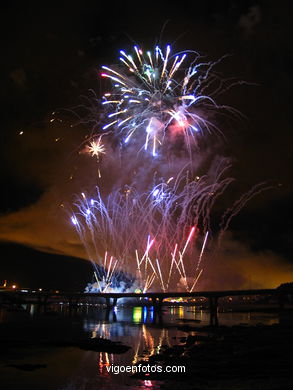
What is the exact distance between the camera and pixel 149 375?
25.6m

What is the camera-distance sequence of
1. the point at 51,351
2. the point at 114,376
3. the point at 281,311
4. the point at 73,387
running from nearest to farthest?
the point at 73,387, the point at 114,376, the point at 51,351, the point at 281,311

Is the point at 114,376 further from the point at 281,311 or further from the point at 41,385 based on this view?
the point at 281,311

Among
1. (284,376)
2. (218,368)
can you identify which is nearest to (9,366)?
(218,368)

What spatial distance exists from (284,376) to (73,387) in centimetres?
1369

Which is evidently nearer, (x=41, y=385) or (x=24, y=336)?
(x=41, y=385)

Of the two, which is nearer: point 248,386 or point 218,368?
point 248,386

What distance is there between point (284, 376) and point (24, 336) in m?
34.5

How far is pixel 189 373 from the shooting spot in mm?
25359

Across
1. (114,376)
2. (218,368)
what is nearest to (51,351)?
(114,376)

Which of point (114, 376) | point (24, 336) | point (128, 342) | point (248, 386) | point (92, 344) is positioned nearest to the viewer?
point (248, 386)

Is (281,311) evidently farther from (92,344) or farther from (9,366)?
(9,366)

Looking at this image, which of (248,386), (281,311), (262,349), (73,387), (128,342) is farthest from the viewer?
(281,311)

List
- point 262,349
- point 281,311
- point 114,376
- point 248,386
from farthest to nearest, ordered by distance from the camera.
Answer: point 281,311 → point 262,349 → point 114,376 → point 248,386

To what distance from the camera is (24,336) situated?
48094mm
